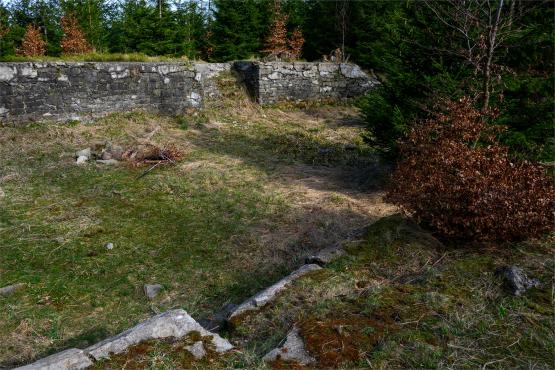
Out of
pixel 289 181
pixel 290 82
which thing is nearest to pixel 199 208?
pixel 289 181

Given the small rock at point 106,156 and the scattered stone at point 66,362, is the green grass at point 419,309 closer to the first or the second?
the scattered stone at point 66,362

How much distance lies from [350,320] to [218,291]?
2107 millimetres

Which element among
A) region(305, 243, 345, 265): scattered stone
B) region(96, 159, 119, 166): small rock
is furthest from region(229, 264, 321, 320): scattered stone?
region(96, 159, 119, 166): small rock

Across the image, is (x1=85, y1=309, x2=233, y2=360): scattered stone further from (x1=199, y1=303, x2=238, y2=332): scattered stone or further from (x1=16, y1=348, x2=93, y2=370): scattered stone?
(x1=199, y1=303, x2=238, y2=332): scattered stone

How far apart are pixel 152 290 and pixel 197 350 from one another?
217cm

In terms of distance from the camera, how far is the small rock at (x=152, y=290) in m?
4.84

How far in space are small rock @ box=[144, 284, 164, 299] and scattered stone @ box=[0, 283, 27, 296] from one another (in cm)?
130

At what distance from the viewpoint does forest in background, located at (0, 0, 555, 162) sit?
253 inches

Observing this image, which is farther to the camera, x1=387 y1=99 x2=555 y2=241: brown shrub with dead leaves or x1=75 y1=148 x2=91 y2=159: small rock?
x1=75 y1=148 x2=91 y2=159: small rock

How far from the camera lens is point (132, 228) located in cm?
636

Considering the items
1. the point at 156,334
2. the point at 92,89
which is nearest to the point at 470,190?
the point at 156,334

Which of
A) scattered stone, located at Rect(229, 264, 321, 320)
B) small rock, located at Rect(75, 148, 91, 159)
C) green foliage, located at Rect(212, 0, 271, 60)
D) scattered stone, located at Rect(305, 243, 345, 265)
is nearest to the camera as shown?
scattered stone, located at Rect(229, 264, 321, 320)

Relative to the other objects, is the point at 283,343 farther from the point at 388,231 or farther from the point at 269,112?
the point at 269,112

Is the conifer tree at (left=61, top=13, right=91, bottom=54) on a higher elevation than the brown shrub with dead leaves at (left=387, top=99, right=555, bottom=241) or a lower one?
higher
